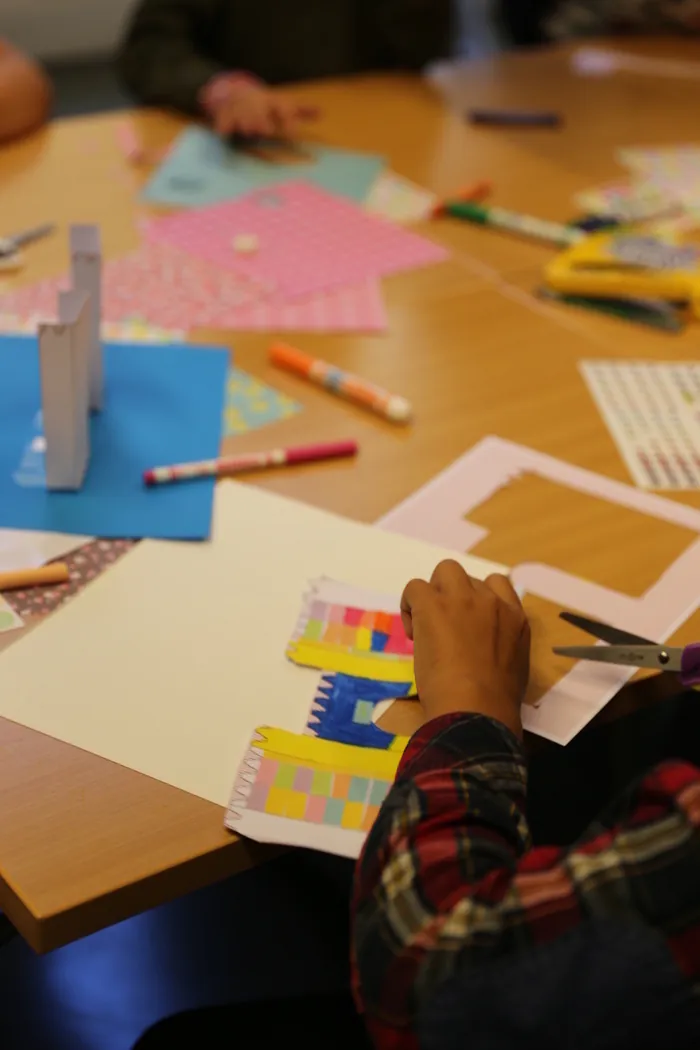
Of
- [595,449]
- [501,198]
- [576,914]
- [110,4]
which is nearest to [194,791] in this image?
[576,914]

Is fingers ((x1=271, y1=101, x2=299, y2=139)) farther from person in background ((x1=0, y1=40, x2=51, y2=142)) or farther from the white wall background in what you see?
the white wall background

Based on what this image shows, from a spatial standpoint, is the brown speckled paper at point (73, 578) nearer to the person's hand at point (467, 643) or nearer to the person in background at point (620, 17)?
the person's hand at point (467, 643)

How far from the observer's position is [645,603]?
34.6 inches

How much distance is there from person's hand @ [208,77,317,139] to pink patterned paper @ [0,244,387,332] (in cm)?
43

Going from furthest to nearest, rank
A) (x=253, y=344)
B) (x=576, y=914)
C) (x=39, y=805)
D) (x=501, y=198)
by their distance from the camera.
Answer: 1. (x=501, y=198)
2. (x=253, y=344)
3. (x=39, y=805)
4. (x=576, y=914)

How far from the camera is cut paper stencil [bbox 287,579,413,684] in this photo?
2.59ft

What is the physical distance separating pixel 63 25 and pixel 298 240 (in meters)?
2.94

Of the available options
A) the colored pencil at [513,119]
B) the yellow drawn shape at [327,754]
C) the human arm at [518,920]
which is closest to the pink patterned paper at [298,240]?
the colored pencil at [513,119]

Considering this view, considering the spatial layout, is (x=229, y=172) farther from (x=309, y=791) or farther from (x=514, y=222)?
(x=309, y=791)

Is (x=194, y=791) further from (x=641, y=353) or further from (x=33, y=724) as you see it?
(x=641, y=353)

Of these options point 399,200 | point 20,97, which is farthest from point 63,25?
point 399,200

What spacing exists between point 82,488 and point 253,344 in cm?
31

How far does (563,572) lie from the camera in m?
0.90

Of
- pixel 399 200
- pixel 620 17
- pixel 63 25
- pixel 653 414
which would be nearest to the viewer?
pixel 653 414
